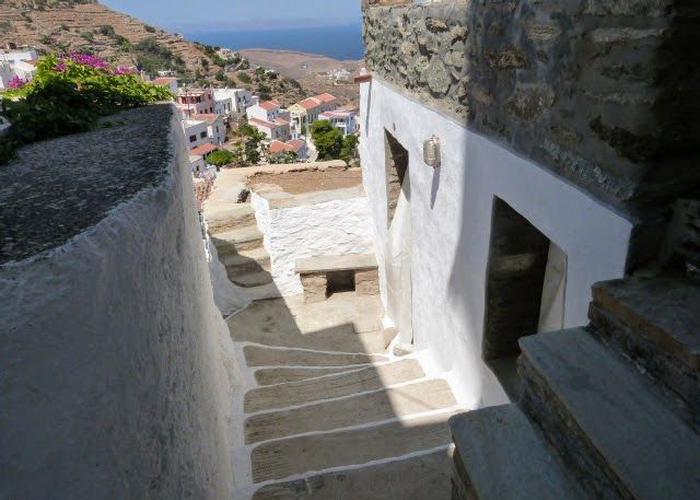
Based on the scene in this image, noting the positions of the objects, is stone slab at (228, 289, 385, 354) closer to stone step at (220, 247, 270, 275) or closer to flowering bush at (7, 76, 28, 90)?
stone step at (220, 247, 270, 275)

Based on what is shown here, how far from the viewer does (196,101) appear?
52.2 metres

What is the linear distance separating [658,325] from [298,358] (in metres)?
4.25

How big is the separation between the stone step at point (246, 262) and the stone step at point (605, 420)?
5616mm

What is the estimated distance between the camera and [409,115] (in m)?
4.16

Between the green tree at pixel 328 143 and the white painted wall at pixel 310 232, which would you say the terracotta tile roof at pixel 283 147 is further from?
the white painted wall at pixel 310 232

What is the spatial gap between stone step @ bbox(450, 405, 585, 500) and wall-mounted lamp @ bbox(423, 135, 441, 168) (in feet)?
6.81

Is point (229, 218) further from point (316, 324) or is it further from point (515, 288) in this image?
point (515, 288)

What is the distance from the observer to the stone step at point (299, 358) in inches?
203

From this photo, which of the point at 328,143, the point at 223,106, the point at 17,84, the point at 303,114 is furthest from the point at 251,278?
the point at 303,114

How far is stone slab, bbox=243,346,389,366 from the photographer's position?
5156 mm

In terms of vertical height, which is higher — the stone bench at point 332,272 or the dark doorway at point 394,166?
the dark doorway at point 394,166

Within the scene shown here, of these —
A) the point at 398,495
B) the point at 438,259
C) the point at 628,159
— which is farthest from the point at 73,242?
the point at 438,259

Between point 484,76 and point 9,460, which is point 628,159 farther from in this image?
point 9,460

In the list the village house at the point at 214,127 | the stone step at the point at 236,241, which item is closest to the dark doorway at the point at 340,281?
the stone step at the point at 236,241
